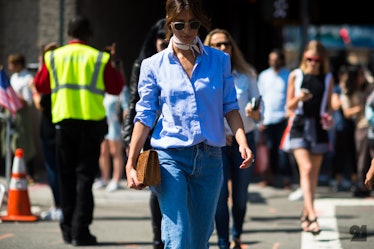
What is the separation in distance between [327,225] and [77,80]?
319cm

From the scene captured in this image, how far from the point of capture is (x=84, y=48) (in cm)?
912

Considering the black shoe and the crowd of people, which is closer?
the crowd of people

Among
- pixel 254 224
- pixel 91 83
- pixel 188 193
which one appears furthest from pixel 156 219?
pixel 254 224

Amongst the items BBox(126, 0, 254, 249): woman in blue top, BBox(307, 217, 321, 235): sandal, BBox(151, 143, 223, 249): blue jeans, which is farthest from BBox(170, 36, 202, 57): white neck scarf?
BBox(307, 217, 321, 235): sandal

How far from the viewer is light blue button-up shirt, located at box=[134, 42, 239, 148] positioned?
586cm

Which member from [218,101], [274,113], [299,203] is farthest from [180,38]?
[274,113]

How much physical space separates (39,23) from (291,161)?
448 centimetres

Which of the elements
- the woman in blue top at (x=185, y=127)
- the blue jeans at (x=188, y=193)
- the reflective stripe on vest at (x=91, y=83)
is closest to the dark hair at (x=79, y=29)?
the reflective stripe on vest at (x=91, y=83)

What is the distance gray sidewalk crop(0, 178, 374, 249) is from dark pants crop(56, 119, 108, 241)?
0.90ft

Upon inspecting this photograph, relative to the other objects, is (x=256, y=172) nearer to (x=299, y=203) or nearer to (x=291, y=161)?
(x=291, y=161)

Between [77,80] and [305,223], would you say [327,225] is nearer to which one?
[305,223]

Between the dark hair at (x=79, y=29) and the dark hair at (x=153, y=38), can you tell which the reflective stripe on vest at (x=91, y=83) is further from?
the dark hair at (x=153, y=38)

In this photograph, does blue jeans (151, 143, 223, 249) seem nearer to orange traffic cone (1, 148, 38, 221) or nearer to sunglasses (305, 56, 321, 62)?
sunglasses (305, 56, 321, 62)

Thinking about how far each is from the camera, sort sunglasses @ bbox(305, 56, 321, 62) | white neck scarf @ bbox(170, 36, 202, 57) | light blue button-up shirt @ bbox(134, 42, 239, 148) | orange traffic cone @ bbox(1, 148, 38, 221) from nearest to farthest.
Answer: light blue button-up shirt @ bbox(134, 42, 239, 148), white neck scarf @ bbox(170, 36, 202, 57), sunglasses @ bbox(305, 56, 321, 62), orange traffic cone @ bbox(1, 148, 38, 221)
